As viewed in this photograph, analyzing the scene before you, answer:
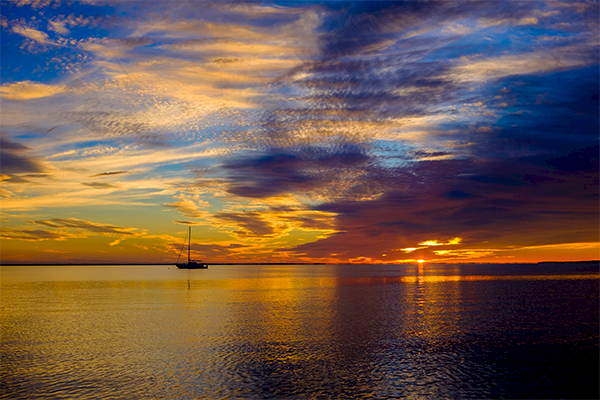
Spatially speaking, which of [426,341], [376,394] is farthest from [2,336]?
[426,341]

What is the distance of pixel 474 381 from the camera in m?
32.9

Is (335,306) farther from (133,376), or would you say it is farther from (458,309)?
(133,376)

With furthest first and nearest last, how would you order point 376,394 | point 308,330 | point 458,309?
point 458,309 → point 308,330 → point 376,394

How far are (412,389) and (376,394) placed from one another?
3.11 meters

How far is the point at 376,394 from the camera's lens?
29.5 m

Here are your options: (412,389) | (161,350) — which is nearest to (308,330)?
(161,350)

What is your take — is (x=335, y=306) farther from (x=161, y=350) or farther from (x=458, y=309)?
(x=161, y=350)

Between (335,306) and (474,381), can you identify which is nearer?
(474,381)

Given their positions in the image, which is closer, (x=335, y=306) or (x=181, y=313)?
(x=181, y=313)

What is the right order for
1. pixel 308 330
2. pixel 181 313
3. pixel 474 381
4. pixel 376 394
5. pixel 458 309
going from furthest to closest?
1. pixel 458 309
2. pixel 181 313
3. pixel 308 330
4. pixel 474 381
5. pixel 376 394

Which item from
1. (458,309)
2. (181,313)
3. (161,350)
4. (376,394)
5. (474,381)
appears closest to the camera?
(376,394)

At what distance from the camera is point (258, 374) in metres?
34.1

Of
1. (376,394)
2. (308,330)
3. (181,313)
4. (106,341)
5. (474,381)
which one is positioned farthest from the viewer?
(181,313)

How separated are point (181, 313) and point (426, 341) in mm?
42094
